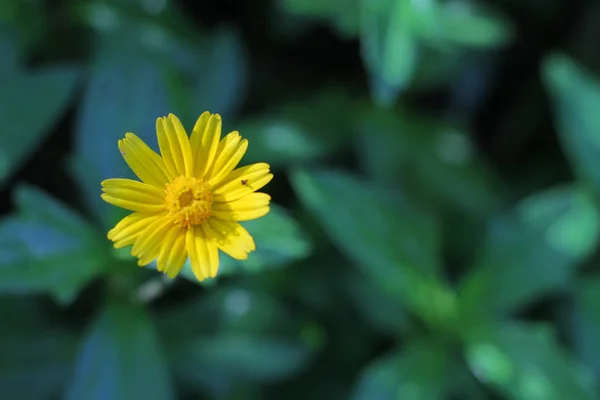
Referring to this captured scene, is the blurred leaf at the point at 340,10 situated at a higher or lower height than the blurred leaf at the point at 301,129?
higher

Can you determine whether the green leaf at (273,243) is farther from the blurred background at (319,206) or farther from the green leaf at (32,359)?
the green leaf at (32,359)

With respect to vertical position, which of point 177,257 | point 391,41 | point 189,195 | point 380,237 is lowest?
point 177,257

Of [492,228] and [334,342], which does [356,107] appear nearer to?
[492,228]

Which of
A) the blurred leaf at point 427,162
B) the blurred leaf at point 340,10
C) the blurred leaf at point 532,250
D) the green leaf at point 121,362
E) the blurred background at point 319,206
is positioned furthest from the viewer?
the blurred leaf at point 427,162

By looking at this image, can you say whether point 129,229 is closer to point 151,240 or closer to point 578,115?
point 151,240

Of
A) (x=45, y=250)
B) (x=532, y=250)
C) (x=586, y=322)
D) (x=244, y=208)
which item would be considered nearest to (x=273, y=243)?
(x=244, y=208)

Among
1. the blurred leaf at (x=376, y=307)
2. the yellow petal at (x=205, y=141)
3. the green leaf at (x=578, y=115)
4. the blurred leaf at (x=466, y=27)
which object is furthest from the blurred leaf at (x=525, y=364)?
the yellow petal at (x=205, y=141)
